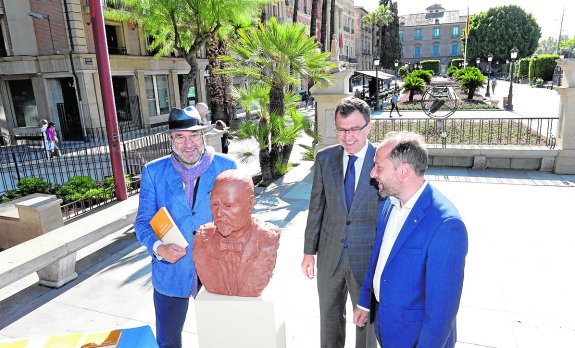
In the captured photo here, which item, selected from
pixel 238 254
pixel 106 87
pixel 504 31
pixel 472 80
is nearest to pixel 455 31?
pixel 504 31

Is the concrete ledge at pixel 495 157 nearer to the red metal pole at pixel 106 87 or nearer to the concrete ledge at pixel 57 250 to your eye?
the red metal pole at pixel 106 87

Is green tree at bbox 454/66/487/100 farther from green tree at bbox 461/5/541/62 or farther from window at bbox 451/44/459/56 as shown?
window at bbox 451/44/459/56

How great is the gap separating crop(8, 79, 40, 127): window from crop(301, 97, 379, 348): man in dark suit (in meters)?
21.3

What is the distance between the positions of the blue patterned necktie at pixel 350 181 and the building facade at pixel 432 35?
287ft

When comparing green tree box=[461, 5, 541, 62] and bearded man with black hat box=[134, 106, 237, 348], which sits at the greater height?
green tree box=[461, 5, 541, 62]

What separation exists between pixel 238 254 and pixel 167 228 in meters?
0.46

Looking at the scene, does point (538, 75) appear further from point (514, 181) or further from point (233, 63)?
point (233, 63)

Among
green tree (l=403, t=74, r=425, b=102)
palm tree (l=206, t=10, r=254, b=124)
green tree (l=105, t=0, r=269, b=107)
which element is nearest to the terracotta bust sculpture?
green tree (l=105, t=0, r=269, b=107)

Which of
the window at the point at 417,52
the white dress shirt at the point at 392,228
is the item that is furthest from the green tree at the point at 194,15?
the window at the point at 417,52

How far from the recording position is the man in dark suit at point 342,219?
9.03 feet

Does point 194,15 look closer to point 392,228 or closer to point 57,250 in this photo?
point 57,250

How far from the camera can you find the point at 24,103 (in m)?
19.8

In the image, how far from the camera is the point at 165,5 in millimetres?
12445

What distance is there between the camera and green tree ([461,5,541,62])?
59906mm
